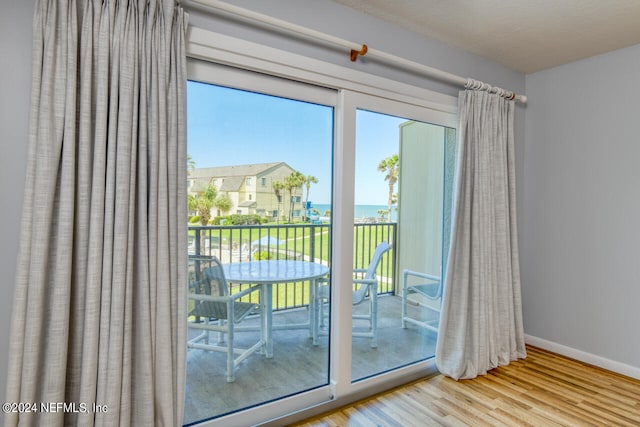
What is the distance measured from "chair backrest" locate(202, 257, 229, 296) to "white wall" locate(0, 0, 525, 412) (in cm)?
80

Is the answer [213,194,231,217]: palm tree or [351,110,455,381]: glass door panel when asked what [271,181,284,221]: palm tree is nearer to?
[213,194,231,217]: palm tree

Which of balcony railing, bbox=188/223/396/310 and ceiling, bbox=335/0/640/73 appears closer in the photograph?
balcony railing, bbox=188/223/396/310

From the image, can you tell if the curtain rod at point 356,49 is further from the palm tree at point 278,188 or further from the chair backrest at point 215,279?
the chair backrest at point 215,279

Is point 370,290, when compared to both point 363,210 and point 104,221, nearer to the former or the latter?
point 363,210

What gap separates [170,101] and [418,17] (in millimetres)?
1664

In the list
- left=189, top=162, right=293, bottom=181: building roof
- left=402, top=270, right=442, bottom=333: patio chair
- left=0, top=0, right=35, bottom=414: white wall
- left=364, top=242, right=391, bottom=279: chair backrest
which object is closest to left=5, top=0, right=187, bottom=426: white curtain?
left=0, top=0, right=35, bottom=414: white wall

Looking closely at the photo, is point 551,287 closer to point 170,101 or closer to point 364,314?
point 364,314

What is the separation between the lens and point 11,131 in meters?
1.41

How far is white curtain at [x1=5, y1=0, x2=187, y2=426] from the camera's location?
134cm

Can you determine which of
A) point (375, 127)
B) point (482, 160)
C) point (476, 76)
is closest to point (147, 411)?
point (375, 127)

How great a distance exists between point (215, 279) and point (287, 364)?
0.71 m

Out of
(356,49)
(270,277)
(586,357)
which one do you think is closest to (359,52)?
(356,49)

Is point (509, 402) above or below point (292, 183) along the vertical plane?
below

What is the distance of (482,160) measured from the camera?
2680 mm
